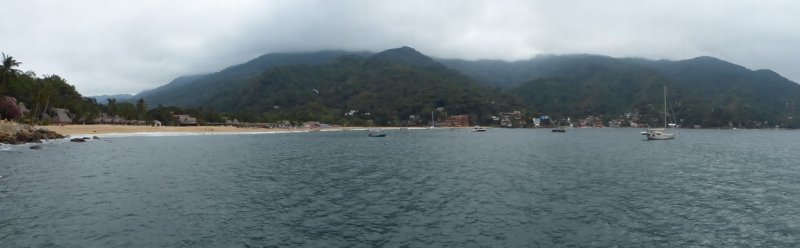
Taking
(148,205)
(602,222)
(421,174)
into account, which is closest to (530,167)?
(421,174)

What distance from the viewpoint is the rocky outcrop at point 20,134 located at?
80562 mm

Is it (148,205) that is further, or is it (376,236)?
(148,205)

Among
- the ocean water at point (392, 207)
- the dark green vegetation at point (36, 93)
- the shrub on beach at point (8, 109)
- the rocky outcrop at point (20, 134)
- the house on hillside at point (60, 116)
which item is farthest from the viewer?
the house on hillside at point (60, 116)

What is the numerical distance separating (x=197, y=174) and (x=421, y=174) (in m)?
21.4

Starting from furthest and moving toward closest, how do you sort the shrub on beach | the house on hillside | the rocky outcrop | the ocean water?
the house on hillside < the shrub on beach < the rocky outcrop < the ocean water

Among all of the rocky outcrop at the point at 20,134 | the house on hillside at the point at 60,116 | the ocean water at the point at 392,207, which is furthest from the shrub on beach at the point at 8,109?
the ocean water at the point at 392,207

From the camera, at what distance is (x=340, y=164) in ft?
180

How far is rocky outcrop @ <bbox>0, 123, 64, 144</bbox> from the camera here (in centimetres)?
8056

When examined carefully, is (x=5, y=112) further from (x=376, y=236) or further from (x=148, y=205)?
(x=376, y=236)

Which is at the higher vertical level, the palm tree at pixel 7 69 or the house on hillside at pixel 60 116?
the palm tree at pixel 7 69

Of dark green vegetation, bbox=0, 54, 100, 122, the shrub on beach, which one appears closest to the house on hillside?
dark green vegetation, bbox=0, 54, 100, 122

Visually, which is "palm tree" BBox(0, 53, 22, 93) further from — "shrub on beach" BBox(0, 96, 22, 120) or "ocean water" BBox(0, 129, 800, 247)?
"ocean water" BBox(0, 129, 800, 247)

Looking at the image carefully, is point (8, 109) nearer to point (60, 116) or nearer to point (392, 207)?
point (60, 116)

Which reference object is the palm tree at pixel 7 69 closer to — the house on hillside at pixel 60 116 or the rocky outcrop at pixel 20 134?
the house on hillside at pixel 60 116
